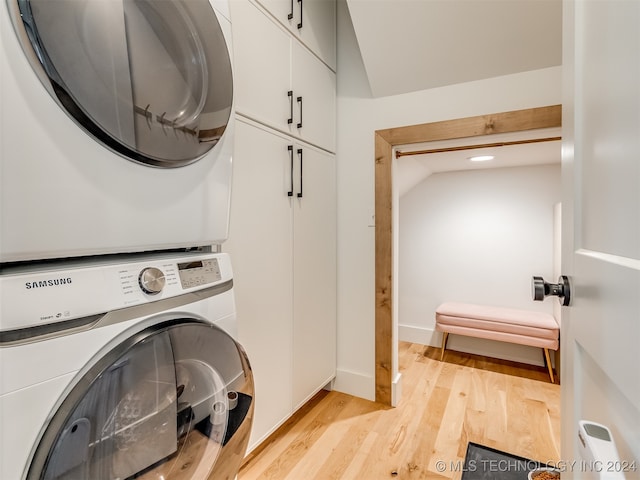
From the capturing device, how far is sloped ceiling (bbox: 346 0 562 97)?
148 centimetres

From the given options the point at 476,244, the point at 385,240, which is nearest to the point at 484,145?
the point at 385,240

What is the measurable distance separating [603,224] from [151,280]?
777mm

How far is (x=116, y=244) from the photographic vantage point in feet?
1.92

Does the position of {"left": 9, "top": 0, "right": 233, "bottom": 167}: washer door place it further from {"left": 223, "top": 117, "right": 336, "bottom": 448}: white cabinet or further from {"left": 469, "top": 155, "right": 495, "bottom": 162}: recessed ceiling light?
{"left": 469, "top": 155, "right": 495, "bottom": 162}: recessed ceiling light

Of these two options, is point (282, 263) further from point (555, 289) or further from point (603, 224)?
point (603, 224)

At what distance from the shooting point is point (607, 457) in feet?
1.21

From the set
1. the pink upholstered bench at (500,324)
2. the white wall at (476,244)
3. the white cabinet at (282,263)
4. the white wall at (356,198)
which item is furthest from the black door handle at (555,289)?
the pink upholstered bench at (500,324)

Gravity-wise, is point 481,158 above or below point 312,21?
below

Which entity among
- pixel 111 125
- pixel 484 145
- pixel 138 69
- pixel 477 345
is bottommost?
pixel 477 345

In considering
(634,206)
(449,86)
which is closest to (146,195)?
(634,206)

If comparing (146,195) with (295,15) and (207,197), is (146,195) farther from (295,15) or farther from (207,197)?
(295,15)

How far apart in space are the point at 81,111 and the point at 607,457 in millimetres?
856

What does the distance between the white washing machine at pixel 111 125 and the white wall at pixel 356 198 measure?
134 centimetres

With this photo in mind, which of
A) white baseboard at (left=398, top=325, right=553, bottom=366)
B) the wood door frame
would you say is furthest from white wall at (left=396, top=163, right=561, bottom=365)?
the wood door frame
